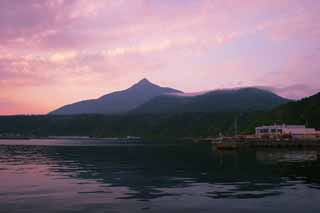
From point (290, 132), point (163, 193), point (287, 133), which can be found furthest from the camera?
point (290, 132)

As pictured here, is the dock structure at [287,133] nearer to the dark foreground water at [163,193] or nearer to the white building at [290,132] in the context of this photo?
the white building at [290,132]

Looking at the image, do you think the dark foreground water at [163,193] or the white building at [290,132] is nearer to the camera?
the dark foreground water at [163,193]

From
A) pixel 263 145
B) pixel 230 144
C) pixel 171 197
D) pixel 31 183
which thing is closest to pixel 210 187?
pixel 171 197

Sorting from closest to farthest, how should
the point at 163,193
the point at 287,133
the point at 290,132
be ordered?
the point at 163,193 < the point at 287,133 < the point at 290,132

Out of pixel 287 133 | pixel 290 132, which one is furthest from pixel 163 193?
pixel 290 132

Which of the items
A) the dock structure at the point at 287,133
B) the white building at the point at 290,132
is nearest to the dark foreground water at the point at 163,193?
the dock structure at the point at 287,133

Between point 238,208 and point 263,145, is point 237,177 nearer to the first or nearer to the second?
point 238,208

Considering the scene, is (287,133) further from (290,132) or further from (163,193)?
(163,193)

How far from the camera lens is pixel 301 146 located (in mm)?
151375

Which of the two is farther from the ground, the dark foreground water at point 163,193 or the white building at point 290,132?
the white building at point 290,132

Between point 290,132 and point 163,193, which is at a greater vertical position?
point 290,132

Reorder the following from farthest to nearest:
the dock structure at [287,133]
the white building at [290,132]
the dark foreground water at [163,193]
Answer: the white building at [290,132], the dock structure at [287,133], the dark foreground water at [163,193]

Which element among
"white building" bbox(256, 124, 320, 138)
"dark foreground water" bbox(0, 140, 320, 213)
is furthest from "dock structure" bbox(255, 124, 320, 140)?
"dark foreground water" bbox(0, 140, 320, 213)

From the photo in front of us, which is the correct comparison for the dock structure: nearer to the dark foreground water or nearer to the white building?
the white building
